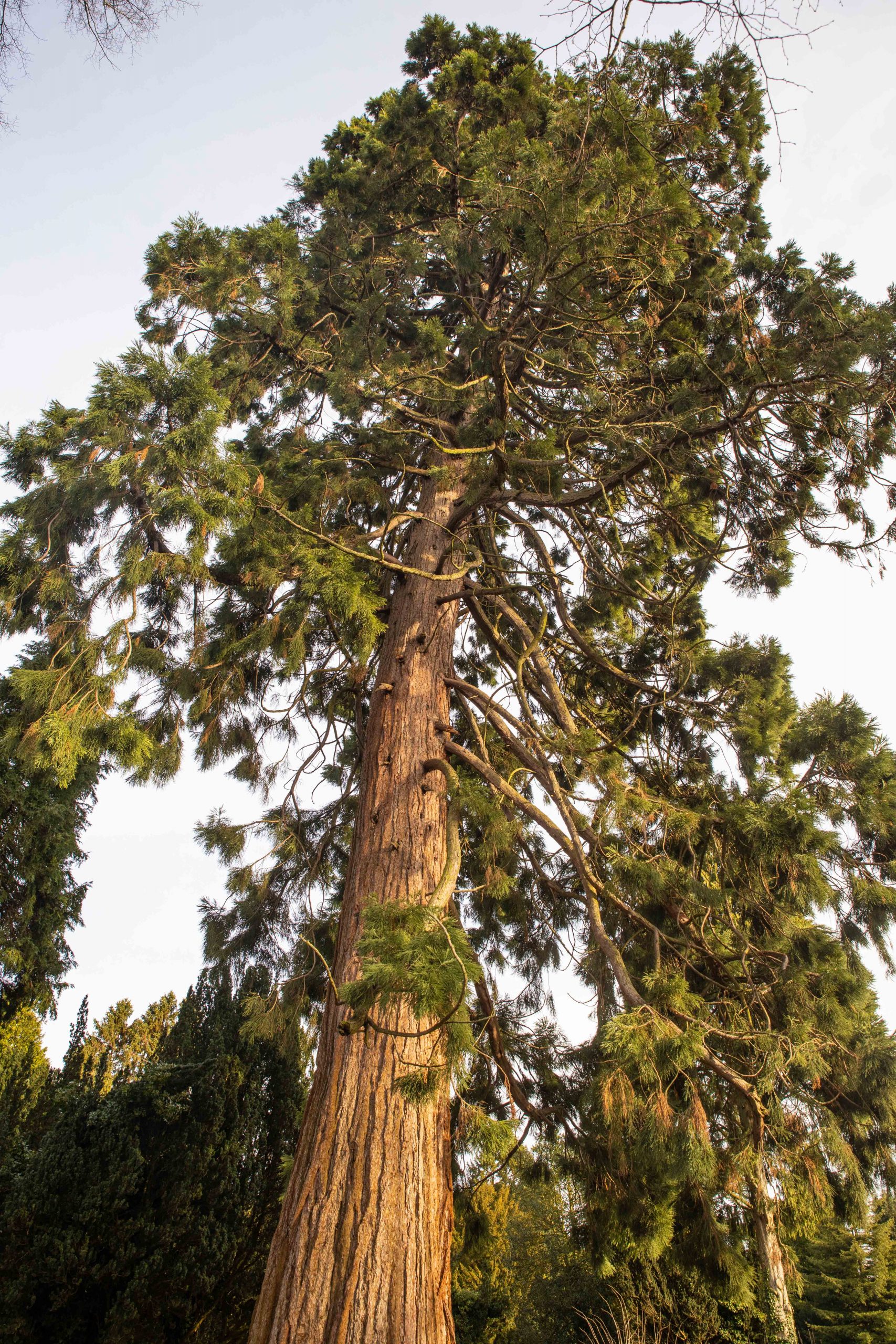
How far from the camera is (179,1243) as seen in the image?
6230 millimetres

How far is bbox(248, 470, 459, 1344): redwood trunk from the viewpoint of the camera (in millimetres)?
2100

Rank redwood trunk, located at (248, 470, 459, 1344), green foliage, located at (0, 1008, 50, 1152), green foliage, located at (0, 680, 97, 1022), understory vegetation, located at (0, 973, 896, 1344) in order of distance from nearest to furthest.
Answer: redwood trunk, located at (248, 470, 459, 1344) → understory vegetation, located at (0, 973, 896, 1344) → green foliage, located at (0, 1008, 50, 1152) → green foliage, located at (0, 680, 97, 1022)

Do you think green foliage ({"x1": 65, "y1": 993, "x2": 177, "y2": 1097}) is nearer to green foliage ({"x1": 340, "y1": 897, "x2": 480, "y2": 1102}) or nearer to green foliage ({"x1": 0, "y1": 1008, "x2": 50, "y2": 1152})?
green foliage ({"x1": 0, "y1": 1008, "x2": 50, "y2": 1152})

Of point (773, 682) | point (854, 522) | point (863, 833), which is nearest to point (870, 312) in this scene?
point (854, 522)

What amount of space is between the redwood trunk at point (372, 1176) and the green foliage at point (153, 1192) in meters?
2.59

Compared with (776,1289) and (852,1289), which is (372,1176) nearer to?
(776,1289)

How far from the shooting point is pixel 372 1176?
2.33m

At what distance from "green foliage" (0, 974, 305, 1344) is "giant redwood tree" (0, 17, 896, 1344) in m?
2.41

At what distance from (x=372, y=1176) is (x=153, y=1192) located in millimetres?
5777

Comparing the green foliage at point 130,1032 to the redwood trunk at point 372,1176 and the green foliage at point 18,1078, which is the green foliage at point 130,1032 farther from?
the redwood trunk at point 372,1176

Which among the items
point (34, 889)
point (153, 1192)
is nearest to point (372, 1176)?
point (153, 1192)

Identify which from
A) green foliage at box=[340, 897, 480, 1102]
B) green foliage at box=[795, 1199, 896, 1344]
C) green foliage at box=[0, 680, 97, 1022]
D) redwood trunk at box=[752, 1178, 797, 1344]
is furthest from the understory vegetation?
green foliage at box=[795, 1199, 896, 1344]

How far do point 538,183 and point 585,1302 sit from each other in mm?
11030

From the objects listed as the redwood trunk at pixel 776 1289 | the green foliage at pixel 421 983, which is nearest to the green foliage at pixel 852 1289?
the redwood trunk at pixel 776 1289
